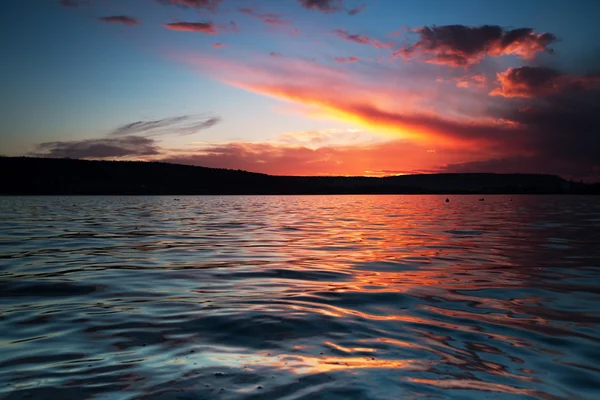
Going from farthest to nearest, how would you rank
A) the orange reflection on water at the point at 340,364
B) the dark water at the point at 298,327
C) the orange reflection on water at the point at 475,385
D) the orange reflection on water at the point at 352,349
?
the orange reflection on water at the point at 352,349 → the orange reflection on water at the point at 340,364 → the dark water at the point at 298,327 → the orange reflection on water at the point at 475,385

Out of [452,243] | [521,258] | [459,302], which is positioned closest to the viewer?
[459,302]

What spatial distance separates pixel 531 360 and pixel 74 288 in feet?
28.6

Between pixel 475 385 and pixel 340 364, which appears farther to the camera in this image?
pixel 340 364

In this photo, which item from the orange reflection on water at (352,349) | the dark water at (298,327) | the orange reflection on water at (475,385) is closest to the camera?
the orange reflection on water at (475,385)

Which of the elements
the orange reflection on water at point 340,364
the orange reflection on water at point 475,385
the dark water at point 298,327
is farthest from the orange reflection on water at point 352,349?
the orange reflection on water at point 475,385

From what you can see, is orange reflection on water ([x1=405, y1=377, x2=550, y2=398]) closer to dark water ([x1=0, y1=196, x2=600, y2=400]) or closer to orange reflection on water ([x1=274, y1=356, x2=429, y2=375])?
dark water ([x1=0, y1=196, x2=600, y2=400])

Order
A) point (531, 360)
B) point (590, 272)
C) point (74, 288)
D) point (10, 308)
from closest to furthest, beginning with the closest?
1. point (531, 360)
2. point (10, 308)
3. point (74, 288)
4. point (590, 272)

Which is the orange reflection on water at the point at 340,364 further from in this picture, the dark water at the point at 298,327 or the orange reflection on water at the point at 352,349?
the orange reflection on water at the point at 352,349

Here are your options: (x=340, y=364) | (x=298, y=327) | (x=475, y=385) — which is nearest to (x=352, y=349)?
(x=340, y=364)

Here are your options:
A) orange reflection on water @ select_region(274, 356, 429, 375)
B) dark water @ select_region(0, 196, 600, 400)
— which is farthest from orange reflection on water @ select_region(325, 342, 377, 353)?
orange reflection on water @ select_region(274, 356, 429, 375)

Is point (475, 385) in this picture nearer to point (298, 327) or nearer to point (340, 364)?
point (340, 364)

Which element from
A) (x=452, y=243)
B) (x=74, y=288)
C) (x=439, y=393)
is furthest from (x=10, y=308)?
(x=452, y=243)

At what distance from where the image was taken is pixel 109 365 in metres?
4.98

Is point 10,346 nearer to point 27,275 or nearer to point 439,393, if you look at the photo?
point 439,393
